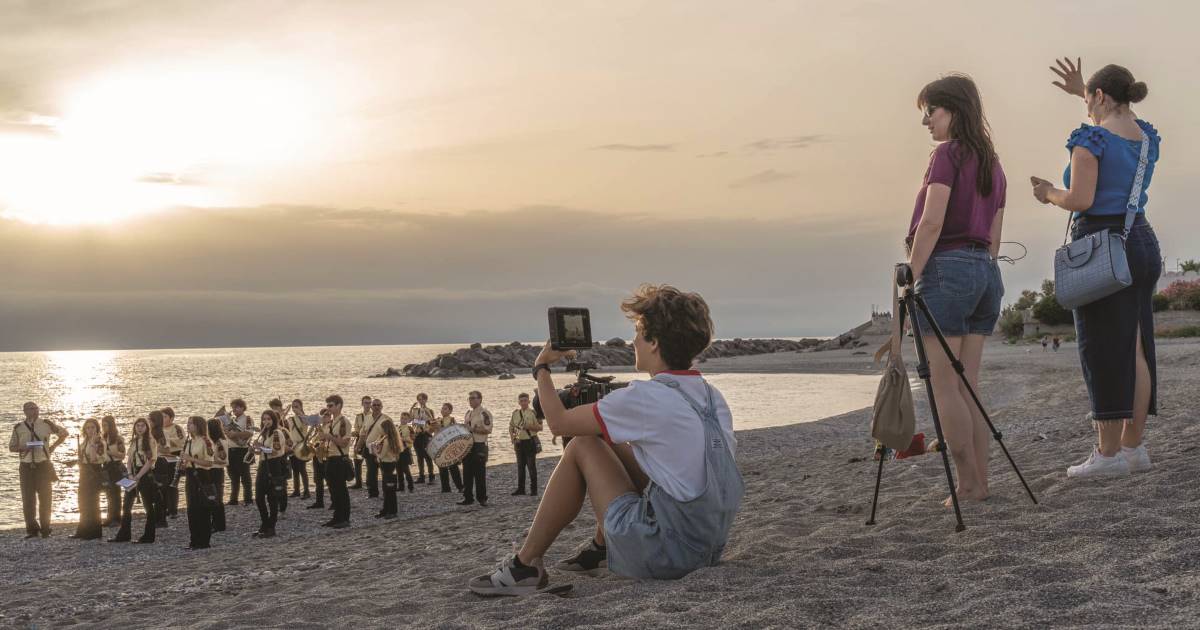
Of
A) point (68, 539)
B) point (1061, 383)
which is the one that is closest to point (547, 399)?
point (68, 539)

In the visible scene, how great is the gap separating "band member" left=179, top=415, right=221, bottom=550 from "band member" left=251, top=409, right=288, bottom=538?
947 mm

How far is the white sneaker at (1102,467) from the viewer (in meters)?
5.53

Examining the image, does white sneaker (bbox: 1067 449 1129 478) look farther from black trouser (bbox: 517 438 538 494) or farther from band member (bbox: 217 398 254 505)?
band member (bbox: 217 398 254 505)

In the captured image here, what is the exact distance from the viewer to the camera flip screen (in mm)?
4246

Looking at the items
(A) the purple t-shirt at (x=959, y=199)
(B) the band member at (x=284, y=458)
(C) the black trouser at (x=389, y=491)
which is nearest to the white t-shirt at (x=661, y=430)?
(A) the purple t-shirt at (x=959, y=199)

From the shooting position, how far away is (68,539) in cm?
1453

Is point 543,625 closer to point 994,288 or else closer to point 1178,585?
point 1178,585

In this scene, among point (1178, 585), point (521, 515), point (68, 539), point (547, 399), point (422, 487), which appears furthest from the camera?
point (422, 487)

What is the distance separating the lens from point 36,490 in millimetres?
15016

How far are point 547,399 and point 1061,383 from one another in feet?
98.5

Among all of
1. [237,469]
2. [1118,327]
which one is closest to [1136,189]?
[1118,327]

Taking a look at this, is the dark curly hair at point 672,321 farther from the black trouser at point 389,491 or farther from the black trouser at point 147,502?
the black trouser at point 147,502

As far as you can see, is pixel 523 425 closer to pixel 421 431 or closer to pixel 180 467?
pixel 421 431

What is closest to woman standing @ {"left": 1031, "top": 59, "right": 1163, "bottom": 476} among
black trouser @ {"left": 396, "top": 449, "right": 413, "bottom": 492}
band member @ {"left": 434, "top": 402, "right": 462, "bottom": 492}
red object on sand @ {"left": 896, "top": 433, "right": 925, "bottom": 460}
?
red object on sand @ {"left": 896, "top": 433, "right": 925, "bottom": 460}
